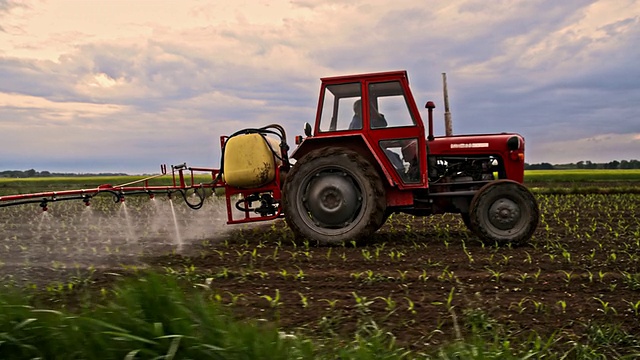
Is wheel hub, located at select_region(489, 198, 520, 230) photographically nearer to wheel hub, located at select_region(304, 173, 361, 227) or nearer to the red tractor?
the red tractor

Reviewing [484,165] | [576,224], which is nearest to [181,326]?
[484,165]

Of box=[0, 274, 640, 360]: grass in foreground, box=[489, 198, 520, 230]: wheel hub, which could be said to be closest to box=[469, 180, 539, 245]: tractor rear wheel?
box=[489, 198, 520, 230]: wheel hub

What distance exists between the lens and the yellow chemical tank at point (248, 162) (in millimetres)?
7637

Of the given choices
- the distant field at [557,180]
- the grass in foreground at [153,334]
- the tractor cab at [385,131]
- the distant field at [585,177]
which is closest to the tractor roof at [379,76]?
the tractor cab at [385,131]

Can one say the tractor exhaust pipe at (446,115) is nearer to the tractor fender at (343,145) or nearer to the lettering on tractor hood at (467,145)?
the lettering on tractor hood at (467,145)

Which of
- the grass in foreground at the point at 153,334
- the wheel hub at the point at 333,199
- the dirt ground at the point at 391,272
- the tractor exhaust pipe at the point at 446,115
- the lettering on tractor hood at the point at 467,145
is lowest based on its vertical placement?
the dirt ground at the point at 391,272

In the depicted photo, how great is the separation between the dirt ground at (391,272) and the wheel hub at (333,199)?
0.47 m

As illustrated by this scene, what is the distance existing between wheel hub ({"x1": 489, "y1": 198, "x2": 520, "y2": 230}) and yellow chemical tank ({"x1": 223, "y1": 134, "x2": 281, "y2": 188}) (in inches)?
124

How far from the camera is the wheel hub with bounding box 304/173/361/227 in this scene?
7145 mm

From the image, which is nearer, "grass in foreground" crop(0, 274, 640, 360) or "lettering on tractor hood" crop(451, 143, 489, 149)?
"grass in foreground" crop(0, 274, 640, 360)

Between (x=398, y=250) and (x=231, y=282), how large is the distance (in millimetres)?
2504

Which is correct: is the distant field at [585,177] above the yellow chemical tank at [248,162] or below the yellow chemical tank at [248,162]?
below

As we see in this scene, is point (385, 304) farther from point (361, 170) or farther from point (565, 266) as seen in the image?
point (361, 170)

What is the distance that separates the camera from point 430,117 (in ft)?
24.2
